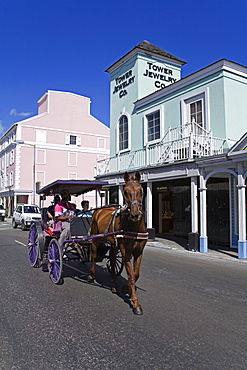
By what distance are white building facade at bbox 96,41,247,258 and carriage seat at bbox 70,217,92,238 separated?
5.89 m

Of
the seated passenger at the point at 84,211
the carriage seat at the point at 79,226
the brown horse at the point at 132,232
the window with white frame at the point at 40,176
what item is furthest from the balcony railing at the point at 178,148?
the window with white frame at the point at 40,176

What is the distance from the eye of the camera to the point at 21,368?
3352 mm

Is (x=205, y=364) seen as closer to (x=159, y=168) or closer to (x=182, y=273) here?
(x=182, y=273)

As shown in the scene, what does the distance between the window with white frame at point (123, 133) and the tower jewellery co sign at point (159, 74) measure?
109 inches

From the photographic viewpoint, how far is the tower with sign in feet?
60.5

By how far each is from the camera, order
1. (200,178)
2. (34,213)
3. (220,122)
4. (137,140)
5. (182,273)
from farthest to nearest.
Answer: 1. (34,213)
2. (137,140)
3. (220,122)
4. (200,178)
5. (182,273)

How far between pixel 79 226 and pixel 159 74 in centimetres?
1413

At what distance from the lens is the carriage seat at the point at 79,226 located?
24.4 feet

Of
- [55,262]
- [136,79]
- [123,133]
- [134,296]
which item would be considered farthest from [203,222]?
[136,79]

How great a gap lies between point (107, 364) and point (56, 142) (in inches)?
1601

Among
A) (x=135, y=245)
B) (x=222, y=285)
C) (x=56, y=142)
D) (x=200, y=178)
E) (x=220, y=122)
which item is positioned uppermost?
(x=56, y=142)

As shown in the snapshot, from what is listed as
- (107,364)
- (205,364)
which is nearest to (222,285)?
(205,364)

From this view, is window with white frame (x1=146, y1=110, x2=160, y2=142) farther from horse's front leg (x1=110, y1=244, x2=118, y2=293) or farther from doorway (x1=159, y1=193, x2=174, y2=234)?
horse's front leg (x1=110, y1=244, x2=118, y2=293)

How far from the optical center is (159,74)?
19094mm
